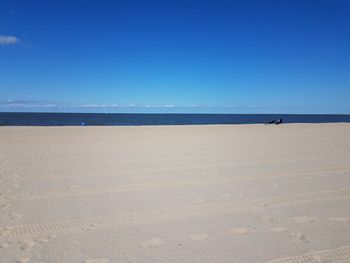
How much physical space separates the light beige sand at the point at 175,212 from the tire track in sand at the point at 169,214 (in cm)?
1

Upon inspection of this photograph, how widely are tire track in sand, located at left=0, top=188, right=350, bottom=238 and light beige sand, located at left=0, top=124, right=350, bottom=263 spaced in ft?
0.05

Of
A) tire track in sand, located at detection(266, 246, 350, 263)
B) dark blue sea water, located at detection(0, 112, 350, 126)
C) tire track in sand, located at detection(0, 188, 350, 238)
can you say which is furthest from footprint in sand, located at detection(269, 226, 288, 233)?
dark blue sea water, located at detection(0, 112, 350, 126)

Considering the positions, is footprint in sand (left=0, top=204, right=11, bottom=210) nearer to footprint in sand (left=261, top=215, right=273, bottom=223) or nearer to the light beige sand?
the light beige sand

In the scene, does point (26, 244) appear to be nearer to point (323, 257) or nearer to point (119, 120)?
point (323, 257)

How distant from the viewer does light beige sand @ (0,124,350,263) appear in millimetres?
3184

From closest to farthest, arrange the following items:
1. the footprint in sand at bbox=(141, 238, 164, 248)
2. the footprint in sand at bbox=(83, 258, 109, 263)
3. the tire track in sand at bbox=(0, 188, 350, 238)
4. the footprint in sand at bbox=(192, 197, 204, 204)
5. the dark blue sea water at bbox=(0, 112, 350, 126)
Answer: the footprint in sand at bbox=(83, 258, 109, 263) < the footprint in sand at bbox=(141, 238, 164, 248) < the tire track in sand at bbox=(0, 188, 350, 238) < the footprint in sand at bbox=(192, 197, 204, 204) < the dark blue sea water at bbox=(0, 112, 350, 126)

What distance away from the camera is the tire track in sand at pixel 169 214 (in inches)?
148

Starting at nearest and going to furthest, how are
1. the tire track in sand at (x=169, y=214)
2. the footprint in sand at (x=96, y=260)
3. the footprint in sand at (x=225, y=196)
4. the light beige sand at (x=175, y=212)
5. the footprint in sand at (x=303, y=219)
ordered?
the footprint in sand at (x=96, y=260) → the light beige sand at (x=175, y=212) → the tire track in sand at (x=169, y=214) → the footprint in sand at (x=303, y=219) → the footprint in sand at (x=225, y=196)

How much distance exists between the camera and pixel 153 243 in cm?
337

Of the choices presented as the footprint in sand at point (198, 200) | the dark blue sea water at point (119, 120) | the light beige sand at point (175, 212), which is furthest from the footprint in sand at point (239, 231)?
the dark blue sea water at point (119, 120)

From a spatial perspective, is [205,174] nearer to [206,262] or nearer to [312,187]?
[312,187]

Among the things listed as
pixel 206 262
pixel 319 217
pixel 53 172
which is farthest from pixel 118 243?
pixel 53 172

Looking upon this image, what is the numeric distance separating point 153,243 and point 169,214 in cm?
93

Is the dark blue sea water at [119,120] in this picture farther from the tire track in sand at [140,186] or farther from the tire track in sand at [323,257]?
the tire track in sand at [323,257]
